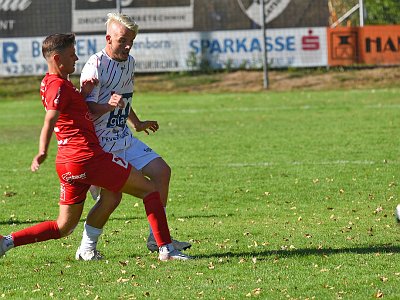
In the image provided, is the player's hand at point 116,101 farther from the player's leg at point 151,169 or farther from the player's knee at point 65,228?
the player's knee at point 65,228

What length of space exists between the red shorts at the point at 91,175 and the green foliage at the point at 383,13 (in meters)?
22.0

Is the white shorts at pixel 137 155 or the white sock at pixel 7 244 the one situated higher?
the white shorts at pixel 137 155

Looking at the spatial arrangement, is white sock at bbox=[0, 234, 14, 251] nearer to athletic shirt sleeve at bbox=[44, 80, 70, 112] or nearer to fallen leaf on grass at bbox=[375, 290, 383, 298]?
athletic shirt sleeve at bbox=[44, 80, 70, 112]

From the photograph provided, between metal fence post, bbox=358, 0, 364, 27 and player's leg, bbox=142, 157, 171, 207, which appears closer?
player's leg, bbox=142, 157, 171, 207

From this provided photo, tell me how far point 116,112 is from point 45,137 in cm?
109

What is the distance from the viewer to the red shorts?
748 centimetres

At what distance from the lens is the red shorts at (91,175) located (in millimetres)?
7484

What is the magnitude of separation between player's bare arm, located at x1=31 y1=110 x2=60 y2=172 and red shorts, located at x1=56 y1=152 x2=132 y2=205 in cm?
40

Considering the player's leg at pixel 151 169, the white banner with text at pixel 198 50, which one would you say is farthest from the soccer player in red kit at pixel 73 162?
the white banner with text at pixel 198 50

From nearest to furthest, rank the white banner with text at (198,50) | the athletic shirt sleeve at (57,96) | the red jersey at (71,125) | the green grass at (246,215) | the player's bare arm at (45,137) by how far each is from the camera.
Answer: the green grass at (246,215) → the player's bare arm at (45,137) → the athletic shirt sleeve at (57,96) → the red jersey at (71,125) → the white banner with text at (198,50)

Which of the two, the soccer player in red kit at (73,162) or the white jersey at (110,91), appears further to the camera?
the white jersey at (110,91)

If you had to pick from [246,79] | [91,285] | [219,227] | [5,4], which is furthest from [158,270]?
[5,4]

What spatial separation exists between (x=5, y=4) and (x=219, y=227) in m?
21.4

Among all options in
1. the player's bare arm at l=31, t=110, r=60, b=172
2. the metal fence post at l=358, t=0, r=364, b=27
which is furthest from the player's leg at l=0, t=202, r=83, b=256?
the metal fence post at l=358, t=0, r=364, b=27
